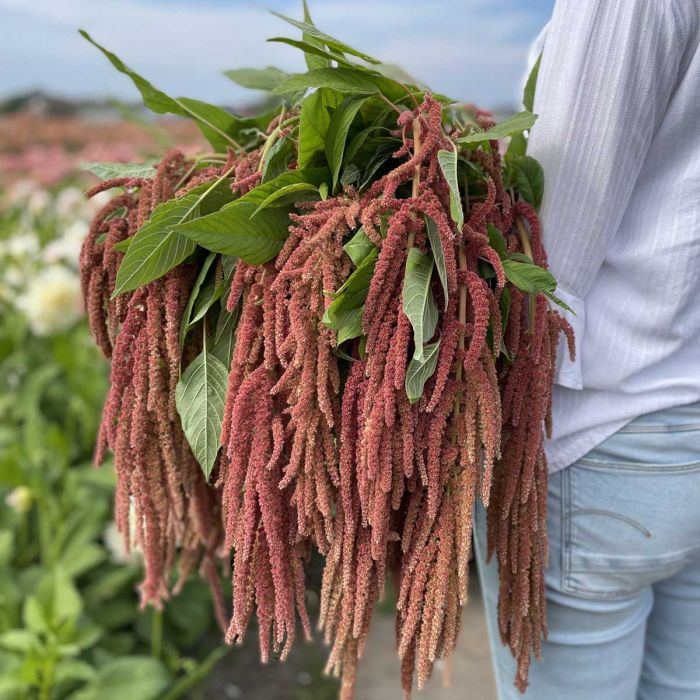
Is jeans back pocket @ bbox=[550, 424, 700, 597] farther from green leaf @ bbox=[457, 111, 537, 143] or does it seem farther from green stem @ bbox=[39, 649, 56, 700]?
green stem @ bbox=[39, 649, 56, 700]

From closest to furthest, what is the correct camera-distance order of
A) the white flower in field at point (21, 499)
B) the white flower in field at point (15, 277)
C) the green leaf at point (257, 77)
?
the green leaf at point (257, 77) → the white flower in field at point (21, 499) → the white flower in field at point (15, 277)

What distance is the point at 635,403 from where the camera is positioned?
92 cm

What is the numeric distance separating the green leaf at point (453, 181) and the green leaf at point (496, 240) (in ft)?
0.31

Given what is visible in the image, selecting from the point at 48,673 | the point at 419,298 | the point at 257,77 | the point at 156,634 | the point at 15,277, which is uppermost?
the point at 257,77

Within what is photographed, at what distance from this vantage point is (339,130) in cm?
83

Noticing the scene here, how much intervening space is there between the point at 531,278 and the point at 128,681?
4.94ft

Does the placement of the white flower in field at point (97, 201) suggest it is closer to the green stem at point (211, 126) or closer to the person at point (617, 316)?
the green stem at point (211, 126)

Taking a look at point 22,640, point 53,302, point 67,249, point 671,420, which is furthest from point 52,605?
point 671,420

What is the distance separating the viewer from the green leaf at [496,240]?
0.83 metres

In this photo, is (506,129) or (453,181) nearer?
(453,181)

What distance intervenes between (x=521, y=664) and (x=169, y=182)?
2.50ft

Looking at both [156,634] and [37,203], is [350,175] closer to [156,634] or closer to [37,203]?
[156,634]

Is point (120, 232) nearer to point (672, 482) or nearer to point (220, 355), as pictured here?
point (220, 355)

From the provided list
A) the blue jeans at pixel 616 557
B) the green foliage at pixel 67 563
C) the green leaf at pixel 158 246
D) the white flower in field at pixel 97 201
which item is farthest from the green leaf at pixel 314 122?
the white flower in field at pixel 97 201
